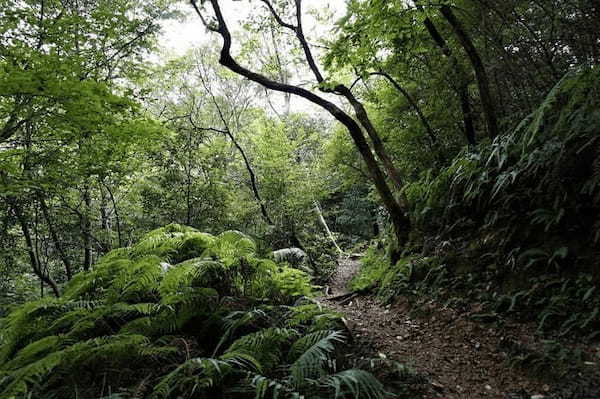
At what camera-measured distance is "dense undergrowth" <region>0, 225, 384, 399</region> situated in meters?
2.44

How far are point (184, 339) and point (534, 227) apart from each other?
4.16 m

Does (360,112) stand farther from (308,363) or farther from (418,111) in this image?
(308,363)

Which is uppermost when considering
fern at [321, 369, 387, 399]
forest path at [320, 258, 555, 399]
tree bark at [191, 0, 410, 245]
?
tree bark at [191, 0, 410, 245]

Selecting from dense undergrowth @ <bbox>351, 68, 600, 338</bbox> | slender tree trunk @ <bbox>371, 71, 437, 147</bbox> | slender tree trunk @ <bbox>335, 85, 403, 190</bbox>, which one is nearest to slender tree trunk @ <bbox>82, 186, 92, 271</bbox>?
slender tree trunk @ <bbox>335, 85, 403, 190</bbox>

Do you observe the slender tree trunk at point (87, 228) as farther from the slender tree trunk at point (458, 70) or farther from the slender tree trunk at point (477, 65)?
the slender tree trunk at point (477, 65)

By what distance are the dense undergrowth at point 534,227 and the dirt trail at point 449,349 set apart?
0.92 feet

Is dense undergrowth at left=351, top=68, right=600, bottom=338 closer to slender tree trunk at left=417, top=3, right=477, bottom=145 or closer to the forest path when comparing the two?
the forest path

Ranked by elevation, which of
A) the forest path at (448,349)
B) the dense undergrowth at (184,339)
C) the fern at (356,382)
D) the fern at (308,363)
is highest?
the dense undergrowth at (184,339)

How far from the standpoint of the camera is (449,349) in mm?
3443

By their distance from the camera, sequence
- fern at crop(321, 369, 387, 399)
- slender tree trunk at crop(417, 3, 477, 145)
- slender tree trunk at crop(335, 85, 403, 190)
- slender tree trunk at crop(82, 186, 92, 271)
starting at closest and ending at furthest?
fern at crop(321, 369, 387, 399) → slender tree trunk at crop(417, 3, 477, 145) → slender tree trunk at crop(335, 85, 403, 190) → slender tree trunk at crop(82, 186, 92, 271)

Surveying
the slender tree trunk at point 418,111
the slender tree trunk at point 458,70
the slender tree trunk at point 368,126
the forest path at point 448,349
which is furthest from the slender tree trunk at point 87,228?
the slender tree trunk at point 458,70

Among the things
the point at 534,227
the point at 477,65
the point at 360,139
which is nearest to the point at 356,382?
the point at 534,227

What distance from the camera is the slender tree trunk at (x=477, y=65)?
525cm

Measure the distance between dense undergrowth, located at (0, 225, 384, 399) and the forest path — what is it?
0.64 metres
